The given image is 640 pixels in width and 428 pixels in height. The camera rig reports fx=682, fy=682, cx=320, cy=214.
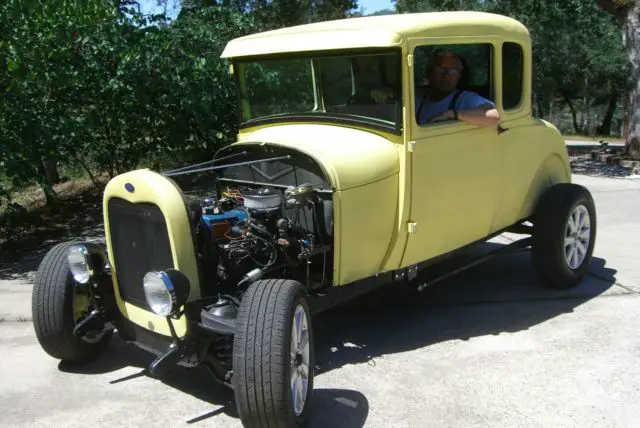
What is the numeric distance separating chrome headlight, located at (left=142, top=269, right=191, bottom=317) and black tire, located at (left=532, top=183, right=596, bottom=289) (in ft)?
9.94

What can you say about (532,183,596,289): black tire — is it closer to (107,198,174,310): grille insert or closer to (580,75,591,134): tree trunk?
(107,198,174,310): grille insert

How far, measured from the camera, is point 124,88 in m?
7.81

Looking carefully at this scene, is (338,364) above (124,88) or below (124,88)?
below

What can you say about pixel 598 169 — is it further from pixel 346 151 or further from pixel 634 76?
pixel 346 151

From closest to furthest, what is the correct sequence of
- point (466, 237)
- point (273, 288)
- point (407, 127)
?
point (273, 288) < point (407, 127) < point (466, 237)

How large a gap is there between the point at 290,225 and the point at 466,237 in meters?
1.47

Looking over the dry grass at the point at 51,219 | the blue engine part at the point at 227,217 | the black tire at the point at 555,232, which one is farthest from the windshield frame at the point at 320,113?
the dry grass at the point at 51,219

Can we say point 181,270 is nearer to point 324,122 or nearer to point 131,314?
point 131,314

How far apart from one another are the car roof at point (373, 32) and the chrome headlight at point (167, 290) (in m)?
1.79

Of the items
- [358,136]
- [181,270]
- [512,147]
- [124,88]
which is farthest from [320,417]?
[124,88]

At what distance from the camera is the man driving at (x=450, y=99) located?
449 centimetres

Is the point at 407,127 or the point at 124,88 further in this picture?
the point at 124,88

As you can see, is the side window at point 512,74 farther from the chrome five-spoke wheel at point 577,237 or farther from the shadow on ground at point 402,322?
the shadow on ground at point 402,322

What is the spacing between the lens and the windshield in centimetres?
423
